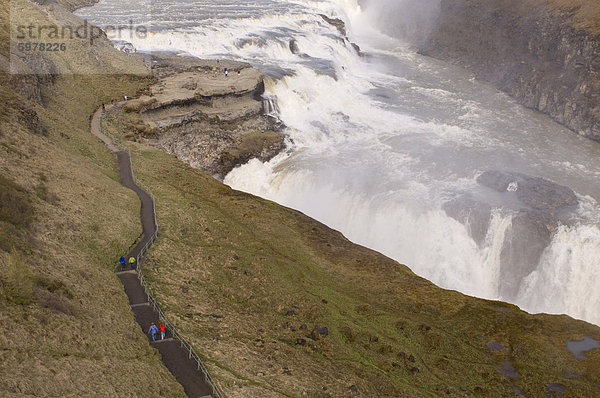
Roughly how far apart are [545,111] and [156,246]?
49184mm

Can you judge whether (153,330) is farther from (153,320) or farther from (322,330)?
(322,330)

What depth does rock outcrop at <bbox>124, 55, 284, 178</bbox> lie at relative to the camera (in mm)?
40531

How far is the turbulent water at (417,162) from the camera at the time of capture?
3341 centimetres

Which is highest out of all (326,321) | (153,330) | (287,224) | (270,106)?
(270,106)

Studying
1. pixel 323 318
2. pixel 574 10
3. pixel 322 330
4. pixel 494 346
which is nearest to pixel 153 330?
pixel 322 330

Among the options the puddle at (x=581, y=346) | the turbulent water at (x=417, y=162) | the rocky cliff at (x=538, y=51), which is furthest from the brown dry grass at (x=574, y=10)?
the puddle at (x=581, y=346)

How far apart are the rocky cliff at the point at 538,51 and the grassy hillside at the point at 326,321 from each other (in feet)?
116

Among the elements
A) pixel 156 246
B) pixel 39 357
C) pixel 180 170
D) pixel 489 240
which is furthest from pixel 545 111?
pixel 39 357

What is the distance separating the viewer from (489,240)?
113ft

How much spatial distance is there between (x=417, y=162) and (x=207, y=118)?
1777cm

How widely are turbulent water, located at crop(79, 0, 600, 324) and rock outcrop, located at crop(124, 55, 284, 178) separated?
1.75 metres

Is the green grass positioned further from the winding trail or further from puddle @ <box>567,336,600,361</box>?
the winding trail

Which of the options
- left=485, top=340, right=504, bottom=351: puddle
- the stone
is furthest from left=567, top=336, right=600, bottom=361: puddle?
the stone

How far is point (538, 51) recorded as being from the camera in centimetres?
6231
